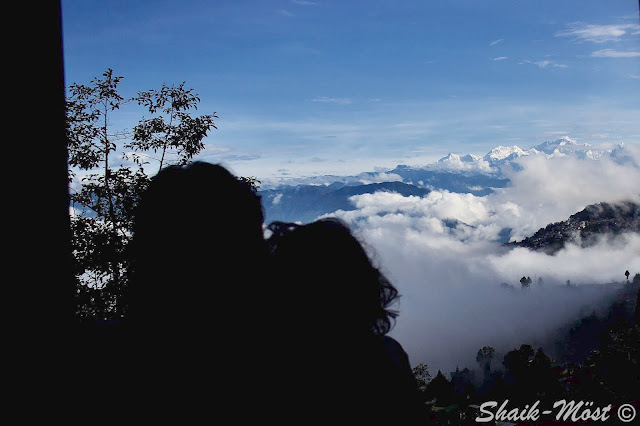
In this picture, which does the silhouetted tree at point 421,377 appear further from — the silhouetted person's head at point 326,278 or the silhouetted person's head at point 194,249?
the silhouetted person's head at point 194,249

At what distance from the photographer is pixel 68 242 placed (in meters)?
1.42

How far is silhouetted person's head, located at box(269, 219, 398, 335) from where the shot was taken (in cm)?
120

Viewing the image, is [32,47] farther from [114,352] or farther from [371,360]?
[371,360]

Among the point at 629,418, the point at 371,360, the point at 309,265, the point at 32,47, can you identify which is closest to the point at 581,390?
the point at 629,418

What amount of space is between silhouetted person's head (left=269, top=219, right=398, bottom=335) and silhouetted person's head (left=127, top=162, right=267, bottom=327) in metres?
0.09

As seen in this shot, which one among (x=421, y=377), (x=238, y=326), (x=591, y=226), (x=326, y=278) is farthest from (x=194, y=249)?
(x=591, y=226)

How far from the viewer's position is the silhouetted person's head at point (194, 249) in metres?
1.11

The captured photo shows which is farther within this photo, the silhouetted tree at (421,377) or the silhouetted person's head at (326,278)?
the silhouetted tree at (421,377)

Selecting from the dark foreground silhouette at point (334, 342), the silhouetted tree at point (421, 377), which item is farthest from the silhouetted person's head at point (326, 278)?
the silhouetted tree at point (421, 377)

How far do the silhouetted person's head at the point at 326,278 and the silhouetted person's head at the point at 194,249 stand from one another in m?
0.09

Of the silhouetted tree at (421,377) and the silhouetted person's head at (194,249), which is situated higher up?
the silhouetted person's head at (194,249)

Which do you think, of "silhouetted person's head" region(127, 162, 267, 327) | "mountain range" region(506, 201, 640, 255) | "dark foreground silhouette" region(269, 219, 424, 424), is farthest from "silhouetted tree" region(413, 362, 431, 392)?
"mountain range" region(506, 201, 640, 255)

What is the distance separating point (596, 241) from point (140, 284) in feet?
587

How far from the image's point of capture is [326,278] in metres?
1.23
